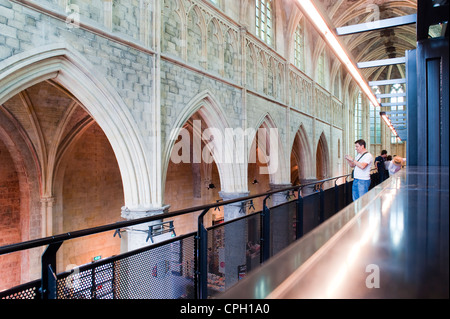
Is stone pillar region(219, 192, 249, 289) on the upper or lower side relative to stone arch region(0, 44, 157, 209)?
lower

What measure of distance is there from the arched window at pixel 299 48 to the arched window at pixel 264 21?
108 inches

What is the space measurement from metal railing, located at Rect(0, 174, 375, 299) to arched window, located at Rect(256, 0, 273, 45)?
8072 mm

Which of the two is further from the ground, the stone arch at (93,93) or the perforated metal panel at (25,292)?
the stone arch at (93,93)

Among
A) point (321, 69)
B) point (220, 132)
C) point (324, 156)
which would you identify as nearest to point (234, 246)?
point (220, 132)

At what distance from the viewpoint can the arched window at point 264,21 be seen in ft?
33.7

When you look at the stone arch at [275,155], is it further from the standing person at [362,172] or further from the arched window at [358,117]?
the arched window at [358,117]

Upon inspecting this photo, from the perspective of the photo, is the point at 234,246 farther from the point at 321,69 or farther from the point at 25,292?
the point at 321,69

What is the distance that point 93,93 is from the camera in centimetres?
516

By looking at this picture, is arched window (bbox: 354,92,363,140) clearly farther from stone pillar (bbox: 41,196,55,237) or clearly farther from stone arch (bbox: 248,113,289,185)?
stone pillar (bbox: 41,196,55,237)

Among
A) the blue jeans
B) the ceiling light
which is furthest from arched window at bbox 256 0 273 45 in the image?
the blue jeans

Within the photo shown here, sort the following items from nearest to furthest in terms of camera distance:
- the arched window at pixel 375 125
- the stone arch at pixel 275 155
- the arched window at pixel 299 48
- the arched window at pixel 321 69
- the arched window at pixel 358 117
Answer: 1. the stone arch at pixel 275 155
2. the arched window at pixel 299 48
3. the arched window at pixel 321 69
4. the arched window at pixel 358 117
5. the arched window at pixel 375 125

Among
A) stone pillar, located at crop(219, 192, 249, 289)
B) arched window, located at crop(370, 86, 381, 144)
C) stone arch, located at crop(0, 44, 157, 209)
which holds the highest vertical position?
arched window, located at crop(370, 86, 381, 144)

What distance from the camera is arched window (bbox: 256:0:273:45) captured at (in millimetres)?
10258

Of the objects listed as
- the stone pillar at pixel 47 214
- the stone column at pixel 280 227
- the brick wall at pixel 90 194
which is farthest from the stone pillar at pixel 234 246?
the brick wall at pixel 90 194
